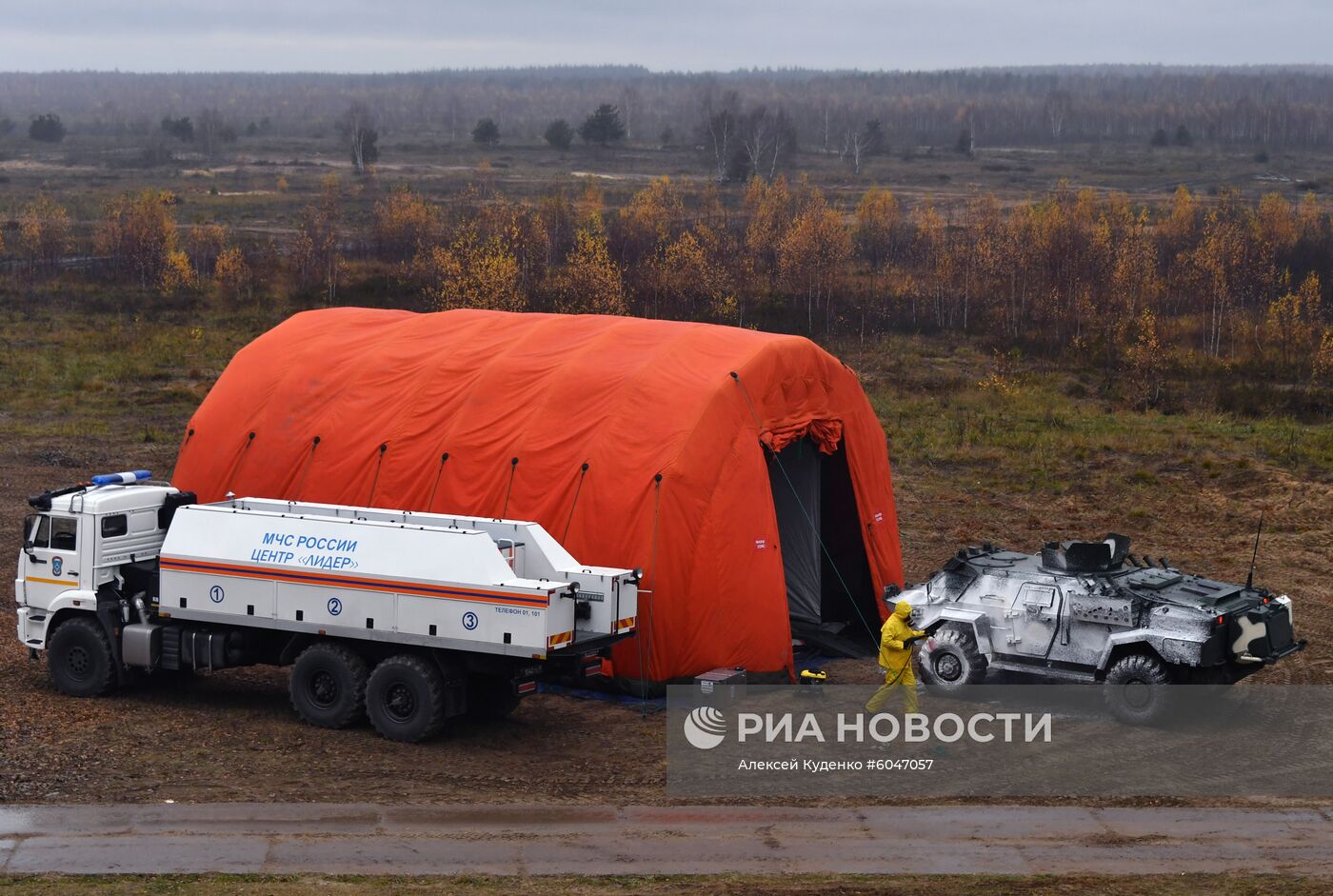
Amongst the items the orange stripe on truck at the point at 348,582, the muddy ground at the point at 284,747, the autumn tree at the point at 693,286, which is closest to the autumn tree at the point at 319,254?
the autumn tree at the point at 693,286

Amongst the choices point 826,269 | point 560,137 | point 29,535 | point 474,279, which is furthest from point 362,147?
point 29,535

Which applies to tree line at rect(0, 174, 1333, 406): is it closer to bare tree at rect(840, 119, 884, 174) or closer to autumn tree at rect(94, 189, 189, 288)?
autumn tree at rect(94, 189, 189, 288)

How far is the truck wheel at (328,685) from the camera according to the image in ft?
54.8

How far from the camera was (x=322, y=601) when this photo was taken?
1669 centimetres

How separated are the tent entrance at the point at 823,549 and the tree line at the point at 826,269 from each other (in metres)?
26.3

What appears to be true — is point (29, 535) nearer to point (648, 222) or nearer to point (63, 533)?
point (63, 533)

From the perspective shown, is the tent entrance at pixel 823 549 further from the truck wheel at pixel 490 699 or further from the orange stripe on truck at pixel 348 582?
the orange stripe on truck at pixel 348 582

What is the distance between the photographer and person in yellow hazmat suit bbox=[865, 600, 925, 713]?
15.9 m

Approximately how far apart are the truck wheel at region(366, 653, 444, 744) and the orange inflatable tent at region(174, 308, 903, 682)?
3027 mm

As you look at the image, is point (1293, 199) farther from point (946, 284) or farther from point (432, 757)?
point (432, 757)

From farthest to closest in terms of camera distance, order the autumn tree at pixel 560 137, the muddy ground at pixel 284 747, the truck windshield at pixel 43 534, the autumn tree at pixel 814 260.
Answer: the autumn tree at pixel 560 137
the autumn tree at pixel 814 260
the truck windshield at pixel 43 534
the muddy ground at pixel 284 747

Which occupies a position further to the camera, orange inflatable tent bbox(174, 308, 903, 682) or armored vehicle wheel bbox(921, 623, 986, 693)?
orange inflatable tent bbox(174, 308, 903, 682)

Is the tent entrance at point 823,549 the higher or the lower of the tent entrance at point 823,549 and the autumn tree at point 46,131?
the lower

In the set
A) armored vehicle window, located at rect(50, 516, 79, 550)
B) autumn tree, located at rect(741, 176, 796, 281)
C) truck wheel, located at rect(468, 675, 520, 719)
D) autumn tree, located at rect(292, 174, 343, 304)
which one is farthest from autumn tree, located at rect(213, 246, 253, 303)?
truck wheel, located at rect(468, 675, 520, 719)
